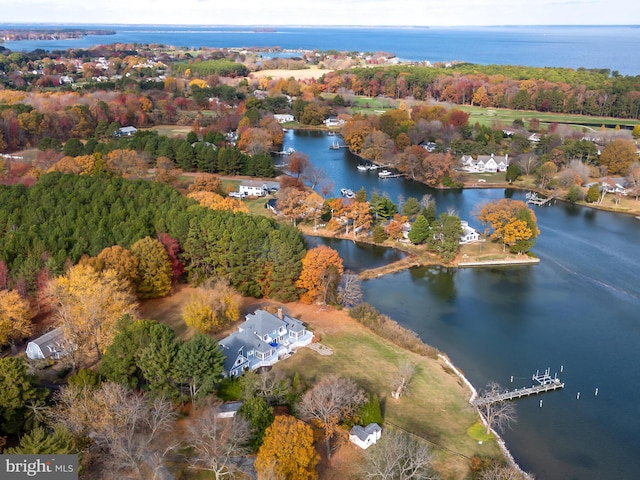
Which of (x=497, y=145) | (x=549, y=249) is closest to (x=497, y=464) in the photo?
(x=549, y=249)

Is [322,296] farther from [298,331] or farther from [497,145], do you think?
[497,145]

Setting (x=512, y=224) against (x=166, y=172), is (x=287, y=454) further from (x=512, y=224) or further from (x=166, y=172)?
(x=166, y=172)

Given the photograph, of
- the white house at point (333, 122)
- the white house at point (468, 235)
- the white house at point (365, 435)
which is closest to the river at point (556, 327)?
the white house at point (468, 235)

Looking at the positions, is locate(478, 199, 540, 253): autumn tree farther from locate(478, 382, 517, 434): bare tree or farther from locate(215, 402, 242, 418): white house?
locate(215, 402, 242, 418): white house

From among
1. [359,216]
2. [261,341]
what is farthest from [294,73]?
[261,341]

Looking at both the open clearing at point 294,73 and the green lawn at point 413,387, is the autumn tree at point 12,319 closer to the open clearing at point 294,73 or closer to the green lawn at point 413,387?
the green lawn at point 413,387

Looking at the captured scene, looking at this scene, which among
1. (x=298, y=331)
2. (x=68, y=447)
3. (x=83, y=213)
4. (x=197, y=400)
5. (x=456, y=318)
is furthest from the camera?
(x=83, y=213)
